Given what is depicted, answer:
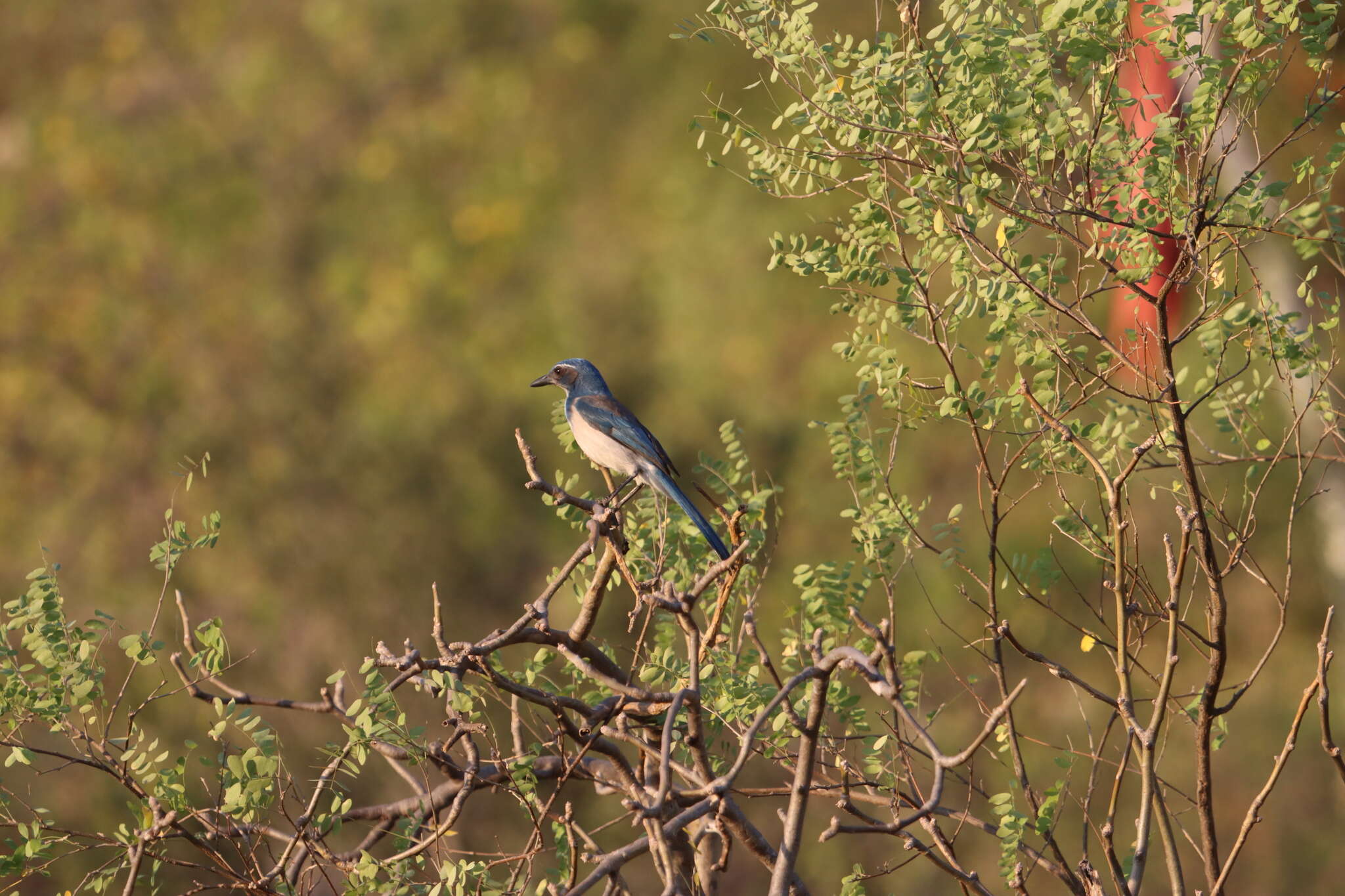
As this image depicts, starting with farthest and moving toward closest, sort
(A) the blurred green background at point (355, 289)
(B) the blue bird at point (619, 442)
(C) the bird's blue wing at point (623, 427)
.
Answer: (A) the blurred green background at point (355, 289), (C) the bird's blue wing at point (623, 427), (B) the blue bird at point (619, 442)

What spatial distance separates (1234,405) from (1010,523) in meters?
9.67

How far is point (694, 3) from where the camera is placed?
63.1 feet

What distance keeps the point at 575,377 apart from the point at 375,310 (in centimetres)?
918

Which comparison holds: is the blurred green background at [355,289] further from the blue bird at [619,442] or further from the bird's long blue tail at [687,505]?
the bird's long blue tail at [687,505]

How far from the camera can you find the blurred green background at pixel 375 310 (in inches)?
509

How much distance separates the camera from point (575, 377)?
746 centimetres

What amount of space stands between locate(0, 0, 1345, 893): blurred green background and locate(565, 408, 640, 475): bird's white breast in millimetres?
3891

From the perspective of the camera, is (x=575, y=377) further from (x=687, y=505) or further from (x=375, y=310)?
(x=375, y=310)

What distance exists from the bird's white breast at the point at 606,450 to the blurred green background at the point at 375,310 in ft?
12.8

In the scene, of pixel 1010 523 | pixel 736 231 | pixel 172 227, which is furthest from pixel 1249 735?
pixel 172 227

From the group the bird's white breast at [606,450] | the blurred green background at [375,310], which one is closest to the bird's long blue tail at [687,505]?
the bird's white breast at [606,450]

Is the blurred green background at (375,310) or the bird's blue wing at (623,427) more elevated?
the blurred green background at (375,310)

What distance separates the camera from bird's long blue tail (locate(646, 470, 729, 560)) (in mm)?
5035

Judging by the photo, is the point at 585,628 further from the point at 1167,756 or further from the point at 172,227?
the point at 172,227
